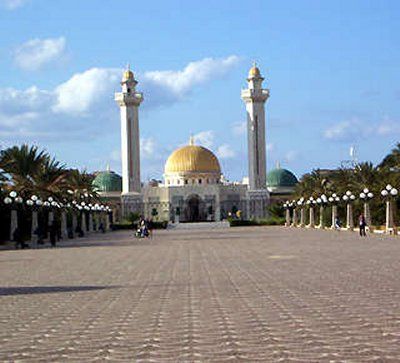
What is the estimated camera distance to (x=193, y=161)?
108188 mm

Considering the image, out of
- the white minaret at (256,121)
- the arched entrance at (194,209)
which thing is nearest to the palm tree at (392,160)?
the white minaret at (256,121)

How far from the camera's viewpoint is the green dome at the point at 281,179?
4471 inches

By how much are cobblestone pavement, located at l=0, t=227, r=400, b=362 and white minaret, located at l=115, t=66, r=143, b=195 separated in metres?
→ 77.9

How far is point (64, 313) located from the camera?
36.3 ft

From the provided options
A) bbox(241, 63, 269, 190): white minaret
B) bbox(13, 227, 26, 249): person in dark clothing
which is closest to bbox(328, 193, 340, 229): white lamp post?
bbox(13, 227, 26, 249): person in dark clothing

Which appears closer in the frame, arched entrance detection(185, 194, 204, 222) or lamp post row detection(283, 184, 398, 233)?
lamp post row detection(283, 184, 398, 233)

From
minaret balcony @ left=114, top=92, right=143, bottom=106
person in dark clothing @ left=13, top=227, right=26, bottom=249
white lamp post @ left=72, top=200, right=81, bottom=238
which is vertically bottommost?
person in dark clothing @ left=13, top=227, right=26, bottom=249

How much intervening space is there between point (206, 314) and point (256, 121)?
87.0 meters

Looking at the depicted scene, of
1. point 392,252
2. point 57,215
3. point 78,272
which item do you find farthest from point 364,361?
point 57,215

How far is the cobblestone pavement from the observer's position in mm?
7641

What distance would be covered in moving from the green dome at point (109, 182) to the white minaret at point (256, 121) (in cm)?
2091

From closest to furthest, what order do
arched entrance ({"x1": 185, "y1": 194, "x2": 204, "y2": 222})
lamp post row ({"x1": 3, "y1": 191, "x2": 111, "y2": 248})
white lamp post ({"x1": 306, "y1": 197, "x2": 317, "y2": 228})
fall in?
lamp post row ({"x1": 3, "y1": 191, "x2": 111, "y2": 248})
white lamp post ({"x1": 306, "y1": 197, "x2": 317, "y2": 228})
arched entrance ({"x1": 185, "y1": 194, "x2": 204, "y2": 222})

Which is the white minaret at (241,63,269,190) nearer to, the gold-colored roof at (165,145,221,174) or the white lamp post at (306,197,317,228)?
the gold-colored roof at (165,145,221,174)

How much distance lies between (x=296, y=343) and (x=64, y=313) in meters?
4.10
